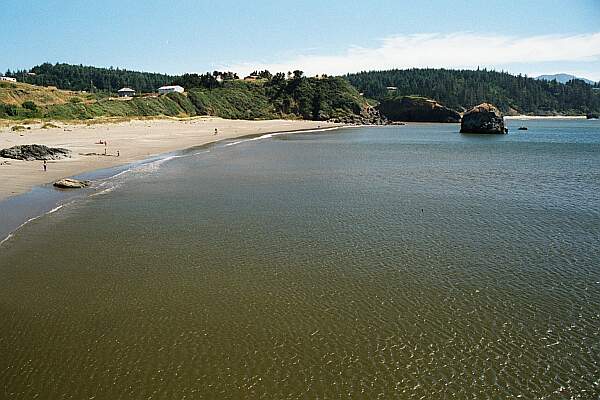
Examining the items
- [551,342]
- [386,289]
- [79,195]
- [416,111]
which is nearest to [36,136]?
[79,195]


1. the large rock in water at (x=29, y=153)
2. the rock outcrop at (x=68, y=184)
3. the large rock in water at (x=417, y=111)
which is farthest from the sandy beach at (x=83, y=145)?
the large rock in water at (x=417, y=111)

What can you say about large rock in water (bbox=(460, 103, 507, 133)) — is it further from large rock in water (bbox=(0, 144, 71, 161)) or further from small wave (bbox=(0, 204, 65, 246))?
small wave (bbox=(0, 204, 65, 246))

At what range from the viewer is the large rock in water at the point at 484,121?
9262 cm

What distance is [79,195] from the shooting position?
23797 millimetres

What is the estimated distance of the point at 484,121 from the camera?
93.7m

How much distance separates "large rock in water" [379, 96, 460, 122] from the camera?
16699 centimetres

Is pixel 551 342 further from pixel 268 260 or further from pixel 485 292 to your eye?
pixel 268 260

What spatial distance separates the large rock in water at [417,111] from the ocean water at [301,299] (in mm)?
150816

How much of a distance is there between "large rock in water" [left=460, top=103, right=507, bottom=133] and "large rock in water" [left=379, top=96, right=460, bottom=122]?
72.6 meters

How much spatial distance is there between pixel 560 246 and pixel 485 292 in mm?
5744

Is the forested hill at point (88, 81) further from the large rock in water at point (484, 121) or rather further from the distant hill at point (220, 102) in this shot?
the large rock in water at point (484, 121)

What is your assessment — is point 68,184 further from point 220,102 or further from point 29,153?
point 220,102

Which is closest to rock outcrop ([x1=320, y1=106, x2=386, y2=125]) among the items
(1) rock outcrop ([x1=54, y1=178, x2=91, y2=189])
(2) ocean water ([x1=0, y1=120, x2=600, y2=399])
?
(1) rock outcrop ([x1=54, y1=178, x2=91, y2=189])

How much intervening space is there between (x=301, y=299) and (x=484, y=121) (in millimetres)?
91770
